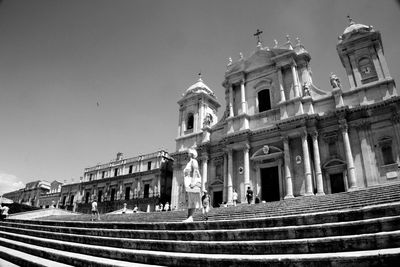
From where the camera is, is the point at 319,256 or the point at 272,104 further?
the point at 272,104

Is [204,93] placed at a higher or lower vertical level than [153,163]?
higher

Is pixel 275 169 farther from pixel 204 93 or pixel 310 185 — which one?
pixel 204 93

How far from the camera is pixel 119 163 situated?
40625 mm

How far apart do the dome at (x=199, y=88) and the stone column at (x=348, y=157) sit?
1501 centimetres

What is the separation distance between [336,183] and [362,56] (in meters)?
10.3

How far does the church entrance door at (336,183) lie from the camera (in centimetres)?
1759

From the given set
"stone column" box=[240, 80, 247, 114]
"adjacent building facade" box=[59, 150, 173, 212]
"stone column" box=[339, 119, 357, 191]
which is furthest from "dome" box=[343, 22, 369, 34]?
"adjacent building facade" box=[59, 150, 173, 212]

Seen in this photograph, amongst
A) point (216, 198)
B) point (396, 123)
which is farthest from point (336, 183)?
point (216, 198)

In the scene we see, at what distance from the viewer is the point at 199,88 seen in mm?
29109

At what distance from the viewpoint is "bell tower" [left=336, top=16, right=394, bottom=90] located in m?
19.0

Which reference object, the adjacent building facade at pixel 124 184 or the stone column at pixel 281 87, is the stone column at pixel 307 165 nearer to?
the stone column at pixel 281 87

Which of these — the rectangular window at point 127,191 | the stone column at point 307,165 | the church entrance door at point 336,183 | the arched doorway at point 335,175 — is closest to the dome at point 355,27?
the stone column at point 307,165

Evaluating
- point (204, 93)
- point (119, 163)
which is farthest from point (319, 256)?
point (119, 163)

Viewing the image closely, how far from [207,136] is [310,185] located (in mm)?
10711
